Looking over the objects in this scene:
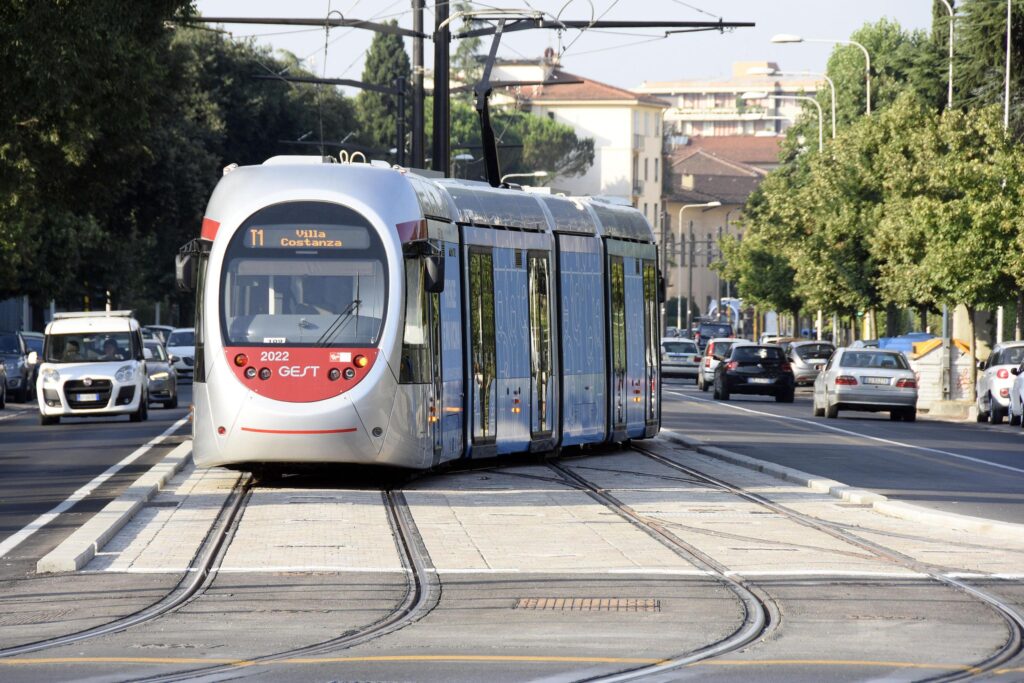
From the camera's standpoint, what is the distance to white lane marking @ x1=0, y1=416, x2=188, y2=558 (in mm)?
15562

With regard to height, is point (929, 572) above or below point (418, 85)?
below

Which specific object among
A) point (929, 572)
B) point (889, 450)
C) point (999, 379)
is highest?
point (999, 379)

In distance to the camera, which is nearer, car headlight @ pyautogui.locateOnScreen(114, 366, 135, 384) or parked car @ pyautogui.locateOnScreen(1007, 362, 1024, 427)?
car headlight @ pyautogui.locateOnScreen(114, 366, 135, 384)

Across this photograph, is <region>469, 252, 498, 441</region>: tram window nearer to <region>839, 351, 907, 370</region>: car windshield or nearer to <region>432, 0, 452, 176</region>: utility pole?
<region>432, 0, 452, 176</region>: utility pole

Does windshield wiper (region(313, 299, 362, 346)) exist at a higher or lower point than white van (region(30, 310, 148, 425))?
higher

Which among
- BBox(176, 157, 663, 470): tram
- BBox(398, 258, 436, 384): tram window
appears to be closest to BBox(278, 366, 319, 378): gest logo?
BBox(176, 157, 663, 470): tram

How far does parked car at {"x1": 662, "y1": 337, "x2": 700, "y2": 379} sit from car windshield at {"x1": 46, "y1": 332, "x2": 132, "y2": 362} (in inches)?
1462

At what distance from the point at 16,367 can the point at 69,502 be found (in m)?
33.2

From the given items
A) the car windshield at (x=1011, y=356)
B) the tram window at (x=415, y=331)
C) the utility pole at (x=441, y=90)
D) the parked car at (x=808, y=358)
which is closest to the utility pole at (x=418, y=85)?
the utility pole at (x=441, y=90)

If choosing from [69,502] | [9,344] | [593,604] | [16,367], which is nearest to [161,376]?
[16,367]

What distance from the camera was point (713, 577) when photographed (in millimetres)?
13102

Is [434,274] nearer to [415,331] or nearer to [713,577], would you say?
[415,331]

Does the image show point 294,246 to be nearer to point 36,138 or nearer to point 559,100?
point 36,138

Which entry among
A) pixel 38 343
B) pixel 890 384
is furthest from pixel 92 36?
pixel 38 343
